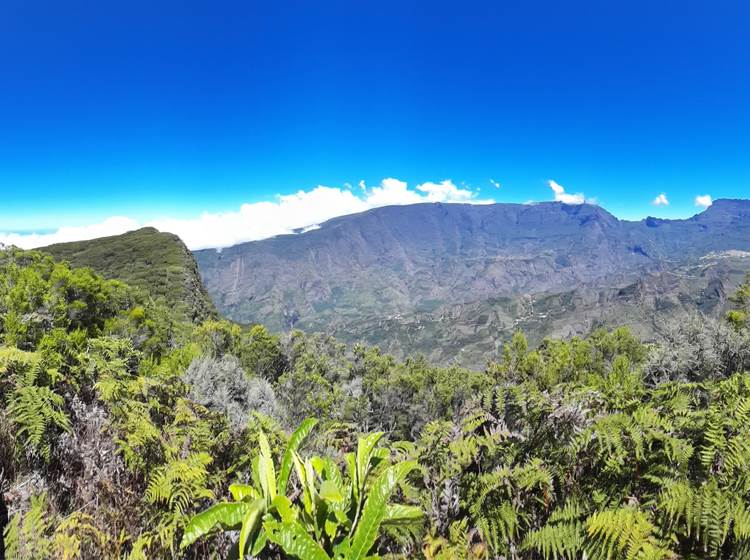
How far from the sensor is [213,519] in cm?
175

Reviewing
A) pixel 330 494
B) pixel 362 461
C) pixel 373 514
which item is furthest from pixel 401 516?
pixel 330 494

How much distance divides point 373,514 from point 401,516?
0.18 meters

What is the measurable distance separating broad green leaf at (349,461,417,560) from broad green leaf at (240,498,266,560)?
1.35ft

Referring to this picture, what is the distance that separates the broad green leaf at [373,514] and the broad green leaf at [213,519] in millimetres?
494

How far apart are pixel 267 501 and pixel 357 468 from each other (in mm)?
440

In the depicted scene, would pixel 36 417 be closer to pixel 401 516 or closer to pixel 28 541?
pixel 28 541

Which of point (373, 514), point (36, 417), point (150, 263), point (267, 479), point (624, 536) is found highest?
point (150, 263)

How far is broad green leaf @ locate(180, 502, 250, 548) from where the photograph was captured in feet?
5.63

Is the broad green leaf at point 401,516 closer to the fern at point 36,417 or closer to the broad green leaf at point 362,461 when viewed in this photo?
the broad green leaf at point 362,461

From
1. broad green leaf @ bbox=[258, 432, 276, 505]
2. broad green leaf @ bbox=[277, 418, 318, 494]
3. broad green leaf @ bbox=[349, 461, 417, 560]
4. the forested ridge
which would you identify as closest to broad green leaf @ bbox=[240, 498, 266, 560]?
the forested ridge

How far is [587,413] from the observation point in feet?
9.52

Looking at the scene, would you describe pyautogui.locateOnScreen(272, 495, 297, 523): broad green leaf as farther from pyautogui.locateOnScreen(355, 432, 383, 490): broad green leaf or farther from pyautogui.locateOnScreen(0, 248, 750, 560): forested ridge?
pyautogui.locateOnScreen(355, 432, 383, 490): broad green leaf

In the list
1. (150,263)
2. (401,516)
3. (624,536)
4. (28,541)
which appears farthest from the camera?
(150,263)

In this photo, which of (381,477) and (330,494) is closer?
(330,494)
